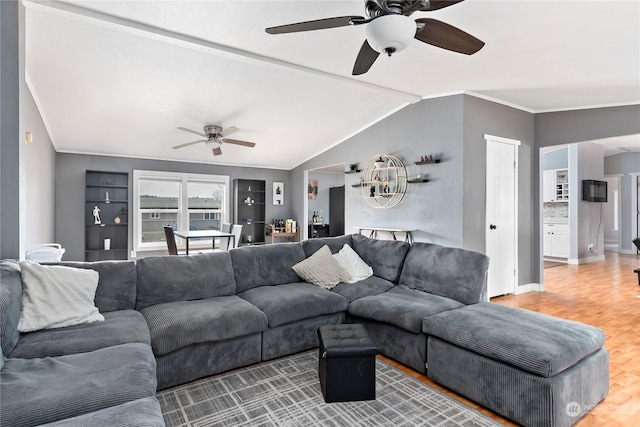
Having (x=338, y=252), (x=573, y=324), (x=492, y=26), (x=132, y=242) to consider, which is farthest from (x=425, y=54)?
(x=132, y=242)

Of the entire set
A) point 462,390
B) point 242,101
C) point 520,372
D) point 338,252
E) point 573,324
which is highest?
point 242,101

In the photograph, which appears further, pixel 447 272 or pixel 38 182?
pixel 38 182

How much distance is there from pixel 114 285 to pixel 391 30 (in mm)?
2647

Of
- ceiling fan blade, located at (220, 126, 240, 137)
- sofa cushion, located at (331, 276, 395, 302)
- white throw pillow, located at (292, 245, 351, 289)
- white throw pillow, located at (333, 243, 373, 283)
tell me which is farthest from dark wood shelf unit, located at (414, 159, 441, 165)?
ceiling fan blade, located at (220, 126, 240, 137)

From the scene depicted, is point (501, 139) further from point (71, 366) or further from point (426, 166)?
point (71, 366)

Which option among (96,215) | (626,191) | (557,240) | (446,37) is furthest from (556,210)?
(96,215)

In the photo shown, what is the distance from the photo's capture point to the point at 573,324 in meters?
2.26

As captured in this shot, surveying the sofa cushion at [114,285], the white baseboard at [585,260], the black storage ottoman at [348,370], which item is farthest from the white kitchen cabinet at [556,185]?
the sofa cushion at [114,285]

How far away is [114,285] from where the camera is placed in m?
2.62

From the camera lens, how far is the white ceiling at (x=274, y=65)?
2.68 m

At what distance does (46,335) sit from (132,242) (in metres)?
4.96

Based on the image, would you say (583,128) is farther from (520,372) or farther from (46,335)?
(46,335)

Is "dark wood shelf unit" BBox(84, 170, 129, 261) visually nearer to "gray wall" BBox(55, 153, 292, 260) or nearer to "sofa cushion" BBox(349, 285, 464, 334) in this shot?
"gray wall" BBox(55, 153, 292, 260)

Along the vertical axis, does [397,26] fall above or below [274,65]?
below
